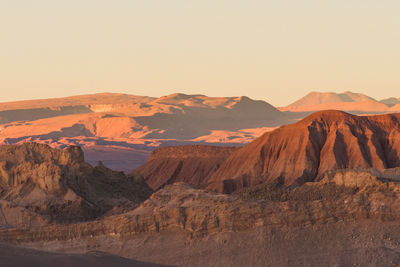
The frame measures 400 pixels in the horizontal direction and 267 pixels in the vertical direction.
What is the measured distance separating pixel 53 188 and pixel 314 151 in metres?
47.9

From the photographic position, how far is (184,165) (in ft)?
390

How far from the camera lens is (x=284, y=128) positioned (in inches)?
3994

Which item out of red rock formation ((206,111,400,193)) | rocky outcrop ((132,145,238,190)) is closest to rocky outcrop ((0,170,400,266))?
red rock formation ((206,111,400,193))

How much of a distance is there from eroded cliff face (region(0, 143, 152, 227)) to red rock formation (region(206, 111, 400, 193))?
99.0 ft

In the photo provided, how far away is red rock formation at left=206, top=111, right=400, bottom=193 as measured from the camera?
292ft

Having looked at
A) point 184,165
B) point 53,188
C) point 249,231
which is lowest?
point 184,165

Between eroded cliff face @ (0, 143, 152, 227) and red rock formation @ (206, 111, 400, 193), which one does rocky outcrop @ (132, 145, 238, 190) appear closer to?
red rock formation @ (206, 111, 400, 193)

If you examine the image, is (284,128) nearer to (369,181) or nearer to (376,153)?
(376,153)

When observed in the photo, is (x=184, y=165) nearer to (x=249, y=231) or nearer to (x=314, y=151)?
(x=314, y=151)

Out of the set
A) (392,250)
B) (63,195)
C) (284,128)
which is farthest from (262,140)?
(392,250)

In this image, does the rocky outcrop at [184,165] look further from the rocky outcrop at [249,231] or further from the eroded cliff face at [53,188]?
the rocky outcrop at [249,231]

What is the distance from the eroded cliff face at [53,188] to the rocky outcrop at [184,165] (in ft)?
167

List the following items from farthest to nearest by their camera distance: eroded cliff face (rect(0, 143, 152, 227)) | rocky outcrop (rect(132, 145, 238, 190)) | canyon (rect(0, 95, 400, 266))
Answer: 1. rocky outcrop (rect(132, 145, 238, 190))
2. eroded cliff face (rect(0, 143, 152, 227))
3. canyon (rect(0, 95, 400, 266))

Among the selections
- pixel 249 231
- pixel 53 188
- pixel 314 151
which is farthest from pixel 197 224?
pixel 314 151
